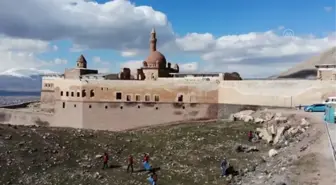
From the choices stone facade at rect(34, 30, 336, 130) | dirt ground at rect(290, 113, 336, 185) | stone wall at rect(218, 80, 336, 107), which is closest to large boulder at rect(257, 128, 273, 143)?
dirt ground at rect(290, 113, 336, 185)

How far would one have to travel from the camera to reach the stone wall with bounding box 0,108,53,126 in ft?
127

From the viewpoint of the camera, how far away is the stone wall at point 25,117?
38.7 meters

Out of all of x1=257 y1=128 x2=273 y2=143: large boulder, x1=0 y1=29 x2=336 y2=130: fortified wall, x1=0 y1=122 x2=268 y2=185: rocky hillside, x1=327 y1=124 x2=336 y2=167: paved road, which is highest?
x1=0 y1=29 x2=336 y2=130: fortified wall

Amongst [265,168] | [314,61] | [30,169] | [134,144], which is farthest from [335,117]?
[314,61]

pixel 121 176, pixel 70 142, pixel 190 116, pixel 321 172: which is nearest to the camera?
pixel 321 172

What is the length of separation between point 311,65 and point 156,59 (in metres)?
46.4

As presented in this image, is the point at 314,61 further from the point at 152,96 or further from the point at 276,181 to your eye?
the point at 276,181

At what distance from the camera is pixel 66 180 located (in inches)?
682

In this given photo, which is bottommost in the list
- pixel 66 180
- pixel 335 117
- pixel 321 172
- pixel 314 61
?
pixel 66 180

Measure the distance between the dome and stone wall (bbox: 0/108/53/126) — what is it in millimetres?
10355

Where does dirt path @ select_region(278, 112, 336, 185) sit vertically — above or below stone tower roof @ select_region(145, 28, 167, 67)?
below

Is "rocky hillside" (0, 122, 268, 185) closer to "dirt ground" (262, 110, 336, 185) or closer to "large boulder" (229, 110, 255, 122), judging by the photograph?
"large boulder" (229, 110, 255, 122)

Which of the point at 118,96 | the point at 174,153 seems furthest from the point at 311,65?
the point at 174,153

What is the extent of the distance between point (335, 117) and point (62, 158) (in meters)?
12.9
